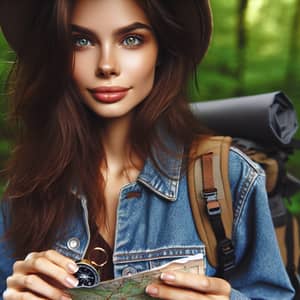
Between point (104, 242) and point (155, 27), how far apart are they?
0.66m

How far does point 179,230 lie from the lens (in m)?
1.82

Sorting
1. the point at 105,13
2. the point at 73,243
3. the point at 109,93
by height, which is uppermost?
the point at 105,13

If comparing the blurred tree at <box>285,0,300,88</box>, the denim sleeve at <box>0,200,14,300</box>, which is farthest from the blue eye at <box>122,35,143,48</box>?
the blurred tree at <box>285,0,300,88</box>

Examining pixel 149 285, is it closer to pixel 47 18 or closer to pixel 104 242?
pixel 104 242

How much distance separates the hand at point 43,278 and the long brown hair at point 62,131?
270mm

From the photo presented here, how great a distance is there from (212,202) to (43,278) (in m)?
0.50

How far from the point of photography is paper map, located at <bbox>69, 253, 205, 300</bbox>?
1.49m

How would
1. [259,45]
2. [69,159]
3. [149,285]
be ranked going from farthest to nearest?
1. [259,45]
2. [69,159]
3. [149,285]

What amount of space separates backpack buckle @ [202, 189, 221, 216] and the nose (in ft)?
1.38

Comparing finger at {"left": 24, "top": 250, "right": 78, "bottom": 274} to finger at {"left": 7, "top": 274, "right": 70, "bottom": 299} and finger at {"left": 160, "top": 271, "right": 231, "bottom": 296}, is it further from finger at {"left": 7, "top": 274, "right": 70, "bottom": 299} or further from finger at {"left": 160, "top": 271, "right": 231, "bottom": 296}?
finger at {"left": 160, "top": 271, "right": 231, "bottom": 296}

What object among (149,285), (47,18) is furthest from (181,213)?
(47,18)

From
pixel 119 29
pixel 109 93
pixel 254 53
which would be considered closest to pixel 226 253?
pixel 109 93

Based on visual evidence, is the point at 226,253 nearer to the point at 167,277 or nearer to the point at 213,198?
the point at 213,198

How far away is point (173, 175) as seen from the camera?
189 centimetres
